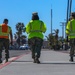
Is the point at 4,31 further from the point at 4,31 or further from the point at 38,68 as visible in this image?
the point at 38,68

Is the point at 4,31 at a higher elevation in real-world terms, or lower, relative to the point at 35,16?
lower

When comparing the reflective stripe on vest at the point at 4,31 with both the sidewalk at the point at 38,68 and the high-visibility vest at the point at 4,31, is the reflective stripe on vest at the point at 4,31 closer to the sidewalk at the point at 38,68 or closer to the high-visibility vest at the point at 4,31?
the high-visibility vest at the point at 4,31

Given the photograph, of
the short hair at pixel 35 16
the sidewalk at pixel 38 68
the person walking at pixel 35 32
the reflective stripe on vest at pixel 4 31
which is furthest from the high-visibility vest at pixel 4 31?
the sidewalk at pixel 38 68

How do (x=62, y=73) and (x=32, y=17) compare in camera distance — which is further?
(x=32, y=17)

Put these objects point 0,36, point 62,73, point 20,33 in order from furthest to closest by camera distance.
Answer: point 20,33 < point 0,36 < point 62,73

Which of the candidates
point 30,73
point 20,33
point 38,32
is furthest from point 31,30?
point 20,33

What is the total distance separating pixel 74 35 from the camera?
47.5 feet

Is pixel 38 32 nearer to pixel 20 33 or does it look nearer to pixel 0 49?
pixel 0 49

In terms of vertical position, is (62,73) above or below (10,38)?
below

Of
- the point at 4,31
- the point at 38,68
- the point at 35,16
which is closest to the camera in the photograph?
the point at 38,68

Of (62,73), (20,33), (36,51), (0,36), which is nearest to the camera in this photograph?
(62,73)

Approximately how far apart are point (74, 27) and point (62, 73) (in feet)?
15.8

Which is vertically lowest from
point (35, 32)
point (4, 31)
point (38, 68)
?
point (38, 68)

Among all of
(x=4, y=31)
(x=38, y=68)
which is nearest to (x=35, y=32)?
(x=4, y=31)
